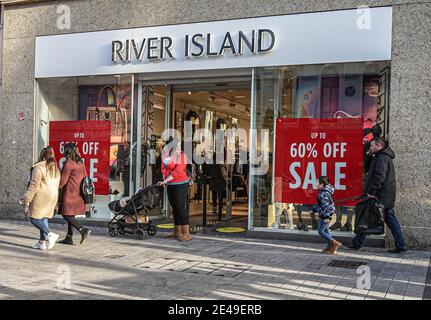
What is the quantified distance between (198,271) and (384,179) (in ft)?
11.6

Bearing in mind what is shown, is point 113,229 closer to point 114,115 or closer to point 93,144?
point 93,144

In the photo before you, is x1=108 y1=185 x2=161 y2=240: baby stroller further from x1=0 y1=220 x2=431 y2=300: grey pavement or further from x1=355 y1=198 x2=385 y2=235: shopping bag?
x1=355 y1=198 x2=385 y2=235: shopping bag

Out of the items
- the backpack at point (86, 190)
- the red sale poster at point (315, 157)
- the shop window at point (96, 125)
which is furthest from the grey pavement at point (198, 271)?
the shop window at point (96, 125)

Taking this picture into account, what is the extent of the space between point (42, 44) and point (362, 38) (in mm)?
7211

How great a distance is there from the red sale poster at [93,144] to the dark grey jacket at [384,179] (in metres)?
5.86

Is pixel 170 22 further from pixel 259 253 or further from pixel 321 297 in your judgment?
pixel 321 297

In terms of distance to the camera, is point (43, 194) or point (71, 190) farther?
point (71, 190)

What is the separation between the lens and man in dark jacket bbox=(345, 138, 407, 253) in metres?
8.48

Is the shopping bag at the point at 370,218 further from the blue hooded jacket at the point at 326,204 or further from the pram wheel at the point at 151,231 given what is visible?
the pram wheel at the point at 151,231

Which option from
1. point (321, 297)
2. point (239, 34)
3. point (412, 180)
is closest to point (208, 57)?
point (239, 34)

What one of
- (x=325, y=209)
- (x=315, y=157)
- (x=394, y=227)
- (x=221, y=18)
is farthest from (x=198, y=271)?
(x=221, y=18)

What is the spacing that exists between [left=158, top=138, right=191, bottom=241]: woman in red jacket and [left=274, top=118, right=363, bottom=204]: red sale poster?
191cm

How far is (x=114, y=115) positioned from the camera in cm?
1172

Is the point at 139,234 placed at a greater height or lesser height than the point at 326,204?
lesser
